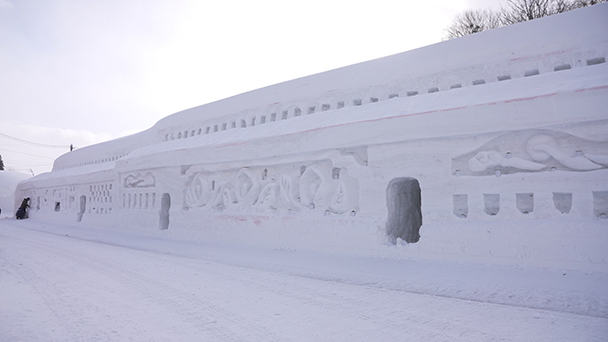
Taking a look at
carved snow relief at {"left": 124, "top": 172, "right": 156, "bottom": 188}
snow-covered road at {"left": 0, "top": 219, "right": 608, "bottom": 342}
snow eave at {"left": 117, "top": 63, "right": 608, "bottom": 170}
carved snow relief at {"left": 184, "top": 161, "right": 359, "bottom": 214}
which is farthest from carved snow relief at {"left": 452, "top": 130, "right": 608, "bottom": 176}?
carved snow relief at {"left": 124, "top": 172, "right": 156, "bottom": 188}

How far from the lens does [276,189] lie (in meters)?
6.62

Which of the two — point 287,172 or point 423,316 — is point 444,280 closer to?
point 423,316

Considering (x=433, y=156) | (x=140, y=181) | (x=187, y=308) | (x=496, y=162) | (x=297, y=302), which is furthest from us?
(x=140, y=181)

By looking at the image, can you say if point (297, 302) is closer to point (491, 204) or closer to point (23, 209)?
point (491, 204)

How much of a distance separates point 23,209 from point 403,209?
18.5 metres

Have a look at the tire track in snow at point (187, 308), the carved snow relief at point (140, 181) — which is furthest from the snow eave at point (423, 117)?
the tire track in snow at point (187, 308)

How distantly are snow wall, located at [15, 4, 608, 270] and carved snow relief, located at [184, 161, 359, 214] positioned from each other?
1.0 inches

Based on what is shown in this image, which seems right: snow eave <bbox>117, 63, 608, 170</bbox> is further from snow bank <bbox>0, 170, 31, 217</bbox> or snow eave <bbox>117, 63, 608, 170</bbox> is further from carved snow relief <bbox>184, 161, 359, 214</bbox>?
snow bank <bbox>0, 170, 31, 217</bbox>

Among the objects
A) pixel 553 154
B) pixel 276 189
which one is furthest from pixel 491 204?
pixel 276 189

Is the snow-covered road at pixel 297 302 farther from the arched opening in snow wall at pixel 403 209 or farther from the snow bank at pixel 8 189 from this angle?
the snow bank at pixel 8 189

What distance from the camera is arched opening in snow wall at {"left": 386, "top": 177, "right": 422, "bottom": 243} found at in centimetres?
529

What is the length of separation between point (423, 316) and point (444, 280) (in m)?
1.12

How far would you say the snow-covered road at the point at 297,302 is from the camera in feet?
8.34

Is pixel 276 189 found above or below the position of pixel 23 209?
above
